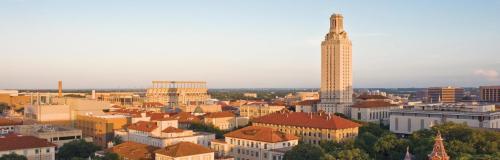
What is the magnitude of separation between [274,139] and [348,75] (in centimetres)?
8498

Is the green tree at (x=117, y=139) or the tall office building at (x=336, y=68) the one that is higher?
the tall office building at (x=336, y=68)

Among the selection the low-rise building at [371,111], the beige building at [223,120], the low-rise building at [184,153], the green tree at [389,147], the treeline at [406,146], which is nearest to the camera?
the treeline at [406,146]

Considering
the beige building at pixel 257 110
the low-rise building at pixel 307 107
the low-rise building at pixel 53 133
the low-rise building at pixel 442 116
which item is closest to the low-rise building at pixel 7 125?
the low-rise building at pixel 53 133

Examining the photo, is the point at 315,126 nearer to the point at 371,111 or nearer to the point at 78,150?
the point at 78,150

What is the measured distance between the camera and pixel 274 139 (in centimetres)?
7381

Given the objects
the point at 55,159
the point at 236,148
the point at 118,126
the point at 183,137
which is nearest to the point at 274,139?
the point at 236,148

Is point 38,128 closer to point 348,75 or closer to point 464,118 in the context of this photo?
point 464,118

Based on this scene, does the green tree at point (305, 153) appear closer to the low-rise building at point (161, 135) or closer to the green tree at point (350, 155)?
the green tree at point (350, 155)

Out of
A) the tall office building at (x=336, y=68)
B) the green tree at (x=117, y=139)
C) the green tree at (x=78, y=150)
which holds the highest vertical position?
the tall office building at (x=336, y=68)

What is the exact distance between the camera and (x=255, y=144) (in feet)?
246

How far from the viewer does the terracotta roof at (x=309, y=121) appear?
88.8m

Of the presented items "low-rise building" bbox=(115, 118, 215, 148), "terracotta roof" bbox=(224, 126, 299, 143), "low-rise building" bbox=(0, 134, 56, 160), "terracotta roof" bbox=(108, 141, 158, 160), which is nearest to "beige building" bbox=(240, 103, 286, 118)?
"low-rise building" bbox=(115, 118, 215, 148)

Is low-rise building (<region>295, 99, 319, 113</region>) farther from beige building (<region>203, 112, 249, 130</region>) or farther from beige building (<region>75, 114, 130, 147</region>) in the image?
beige building (<region>75, 114, 130, 147</region>)

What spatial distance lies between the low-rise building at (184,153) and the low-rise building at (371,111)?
7857 cm
